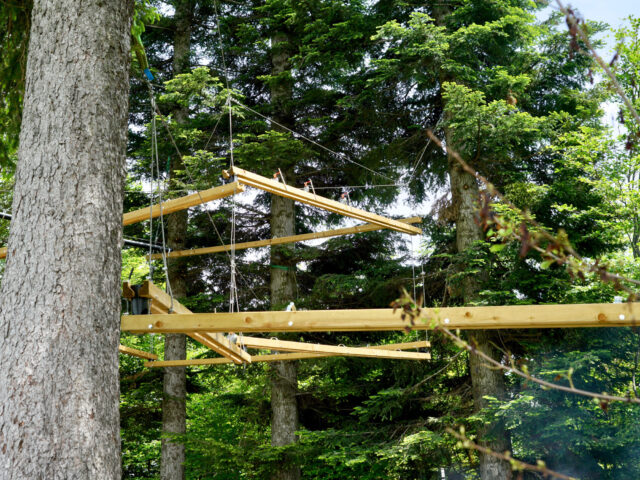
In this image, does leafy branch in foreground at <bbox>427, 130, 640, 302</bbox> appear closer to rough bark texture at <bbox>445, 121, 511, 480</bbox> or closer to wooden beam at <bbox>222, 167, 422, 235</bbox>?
wooden beam at <bbox>222, 167, 422, 235</bbox>

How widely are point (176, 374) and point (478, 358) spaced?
467cm

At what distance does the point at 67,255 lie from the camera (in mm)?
2807

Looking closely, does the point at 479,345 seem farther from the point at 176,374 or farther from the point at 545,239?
the point at 545,239

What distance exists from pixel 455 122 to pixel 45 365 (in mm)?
5440

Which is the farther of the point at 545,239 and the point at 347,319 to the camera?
the point at 347,319

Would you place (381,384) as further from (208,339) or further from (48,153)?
(48,153)

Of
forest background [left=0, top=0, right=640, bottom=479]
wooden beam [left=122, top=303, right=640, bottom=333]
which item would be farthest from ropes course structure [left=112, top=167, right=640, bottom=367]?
forest background [left=0, top=0, right=640, bottom=479]

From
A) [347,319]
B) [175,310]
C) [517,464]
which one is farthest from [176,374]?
[517,464]

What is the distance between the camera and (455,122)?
699 centimetres

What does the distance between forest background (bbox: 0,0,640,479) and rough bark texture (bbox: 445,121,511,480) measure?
6cm

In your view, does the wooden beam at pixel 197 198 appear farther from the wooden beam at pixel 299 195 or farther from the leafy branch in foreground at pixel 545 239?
the leafy branch in foreground at pixel 545 239

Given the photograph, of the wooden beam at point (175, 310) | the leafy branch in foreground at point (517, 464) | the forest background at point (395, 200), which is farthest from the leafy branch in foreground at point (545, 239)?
the forest background at point (395, 200)

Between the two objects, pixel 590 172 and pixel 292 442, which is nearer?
pixel 590 172

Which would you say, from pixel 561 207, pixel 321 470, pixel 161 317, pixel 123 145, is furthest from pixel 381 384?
pixel 123 145
